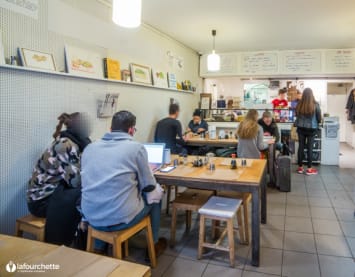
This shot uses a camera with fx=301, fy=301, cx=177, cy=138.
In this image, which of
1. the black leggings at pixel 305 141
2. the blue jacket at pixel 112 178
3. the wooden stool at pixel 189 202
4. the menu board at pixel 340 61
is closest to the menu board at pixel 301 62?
the menu board at pixel 340 61

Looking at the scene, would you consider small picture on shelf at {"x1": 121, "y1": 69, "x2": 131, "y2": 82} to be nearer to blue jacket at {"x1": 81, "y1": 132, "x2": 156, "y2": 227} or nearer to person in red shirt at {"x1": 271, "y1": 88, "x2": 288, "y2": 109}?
blue jacket at {"x1": 81, "y1": 132, "x2": 156, "y2": 227}

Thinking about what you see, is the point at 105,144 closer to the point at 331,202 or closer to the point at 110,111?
the point at 110,111

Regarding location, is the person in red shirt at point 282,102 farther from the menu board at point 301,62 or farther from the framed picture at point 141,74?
the framed picture at point 141,74

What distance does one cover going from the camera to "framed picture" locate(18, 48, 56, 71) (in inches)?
93.1

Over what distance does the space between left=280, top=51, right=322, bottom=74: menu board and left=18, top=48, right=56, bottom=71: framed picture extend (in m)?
4.79

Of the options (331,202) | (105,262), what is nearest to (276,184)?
(331,202)

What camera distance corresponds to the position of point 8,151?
2283 mm

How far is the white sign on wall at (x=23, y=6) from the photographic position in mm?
2250

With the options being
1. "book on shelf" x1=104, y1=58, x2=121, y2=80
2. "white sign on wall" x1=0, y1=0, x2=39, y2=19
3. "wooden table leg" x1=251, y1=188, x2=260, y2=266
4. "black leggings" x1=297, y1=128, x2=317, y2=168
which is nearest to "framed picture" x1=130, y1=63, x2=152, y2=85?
"book on shelf" x1=104, y1=58, x2=121, y2=80

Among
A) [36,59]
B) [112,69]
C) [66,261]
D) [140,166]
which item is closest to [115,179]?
[140,166]

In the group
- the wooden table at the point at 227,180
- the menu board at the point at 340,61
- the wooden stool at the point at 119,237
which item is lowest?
the wooden stool at the point at 119,237

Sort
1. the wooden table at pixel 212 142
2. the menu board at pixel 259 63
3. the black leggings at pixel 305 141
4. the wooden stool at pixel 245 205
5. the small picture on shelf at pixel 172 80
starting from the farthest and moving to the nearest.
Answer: the menu board at pixel 259 63 → the black leggings at pixel 305 141 → the small picture on shelf at pixel 172 80 → the wooden table at pixel 212 142 → the wooden stool at pixel 245 205

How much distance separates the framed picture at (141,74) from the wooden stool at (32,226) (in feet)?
7.41

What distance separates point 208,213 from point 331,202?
230 cm
